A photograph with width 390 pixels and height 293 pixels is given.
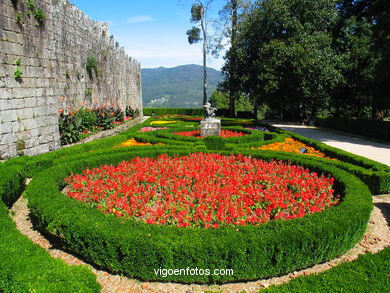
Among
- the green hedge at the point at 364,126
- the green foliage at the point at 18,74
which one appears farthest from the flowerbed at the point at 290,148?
the green foliage at the point at 18,74

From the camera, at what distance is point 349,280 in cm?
302

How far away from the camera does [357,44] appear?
2116cm

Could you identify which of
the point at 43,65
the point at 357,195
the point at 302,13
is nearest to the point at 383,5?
the point at 302,13

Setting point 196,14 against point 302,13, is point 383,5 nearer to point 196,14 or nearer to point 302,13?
point 302,13

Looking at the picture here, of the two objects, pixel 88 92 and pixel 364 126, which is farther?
pixel 364 126

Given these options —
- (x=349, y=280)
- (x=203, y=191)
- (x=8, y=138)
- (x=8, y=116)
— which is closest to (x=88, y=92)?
(x=8, y=116)

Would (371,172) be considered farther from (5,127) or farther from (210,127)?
(5,127)

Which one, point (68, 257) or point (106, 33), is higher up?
point (106, 33)

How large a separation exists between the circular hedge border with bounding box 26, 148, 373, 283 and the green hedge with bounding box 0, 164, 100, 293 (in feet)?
1.66

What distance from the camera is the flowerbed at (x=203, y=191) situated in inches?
173

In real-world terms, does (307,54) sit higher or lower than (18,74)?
higher

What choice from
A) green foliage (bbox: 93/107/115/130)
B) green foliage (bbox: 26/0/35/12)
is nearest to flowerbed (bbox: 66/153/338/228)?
green foliage (bbox: 26/0/35/12)

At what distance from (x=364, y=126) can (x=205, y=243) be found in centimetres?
1677

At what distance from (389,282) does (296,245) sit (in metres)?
0.99
